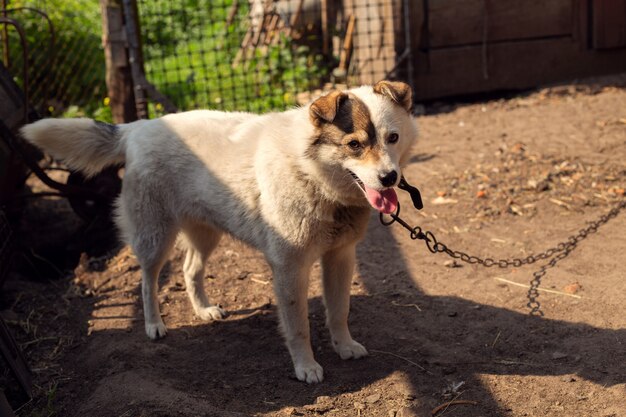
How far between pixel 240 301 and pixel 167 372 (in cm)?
101

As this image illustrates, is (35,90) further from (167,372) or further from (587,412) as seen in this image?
(587,412)

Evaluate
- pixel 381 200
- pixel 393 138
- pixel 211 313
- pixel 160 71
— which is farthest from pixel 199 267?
pixel 160 71

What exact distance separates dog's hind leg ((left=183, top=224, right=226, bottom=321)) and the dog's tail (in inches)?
26.6

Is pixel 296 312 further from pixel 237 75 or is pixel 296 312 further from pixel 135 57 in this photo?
pixel 237 75

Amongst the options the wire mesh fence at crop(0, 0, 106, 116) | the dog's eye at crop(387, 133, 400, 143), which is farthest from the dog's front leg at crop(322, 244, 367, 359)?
the wire mesh fence at crop(0, 0, 106, 116)

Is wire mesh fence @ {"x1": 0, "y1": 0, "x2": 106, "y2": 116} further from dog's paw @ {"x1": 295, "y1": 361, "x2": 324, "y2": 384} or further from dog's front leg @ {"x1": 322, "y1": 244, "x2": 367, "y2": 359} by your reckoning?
dog's paw @ {"x1": 295, "y1": 361, "x2": 324, "y2": 384}

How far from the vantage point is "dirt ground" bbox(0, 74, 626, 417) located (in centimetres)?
376

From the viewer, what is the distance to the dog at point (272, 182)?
143 inches

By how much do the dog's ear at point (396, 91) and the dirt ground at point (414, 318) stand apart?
4.57ft

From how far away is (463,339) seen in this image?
168 inches

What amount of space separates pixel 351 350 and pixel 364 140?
1.29 m

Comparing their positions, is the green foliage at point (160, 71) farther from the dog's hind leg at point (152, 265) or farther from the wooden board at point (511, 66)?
the dog's hind leg at point (152, 265)

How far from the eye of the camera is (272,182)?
12.7 feet

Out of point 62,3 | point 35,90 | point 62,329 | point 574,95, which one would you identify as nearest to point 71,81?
point 35,90
